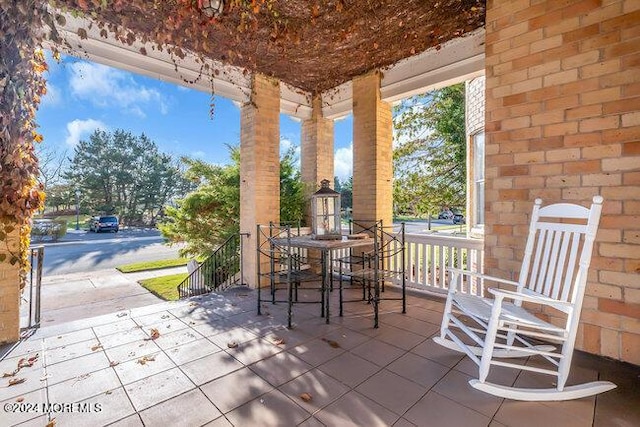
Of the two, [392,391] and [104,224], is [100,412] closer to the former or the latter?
[392,391]

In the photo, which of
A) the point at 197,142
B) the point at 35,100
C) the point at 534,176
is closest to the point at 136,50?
the point at 35,100

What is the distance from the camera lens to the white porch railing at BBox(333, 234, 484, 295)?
3.72 m

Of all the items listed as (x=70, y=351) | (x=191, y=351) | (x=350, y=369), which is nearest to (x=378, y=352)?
(x=350, y=369)

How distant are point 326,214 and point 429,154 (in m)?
5.63

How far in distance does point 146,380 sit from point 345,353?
1.49 metres

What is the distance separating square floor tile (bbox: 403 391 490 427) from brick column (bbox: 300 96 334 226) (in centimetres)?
412

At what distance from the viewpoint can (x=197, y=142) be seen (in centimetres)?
A: 2959

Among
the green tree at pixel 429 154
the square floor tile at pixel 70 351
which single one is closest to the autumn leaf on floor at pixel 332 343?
the square floor tile at pixel 70 351

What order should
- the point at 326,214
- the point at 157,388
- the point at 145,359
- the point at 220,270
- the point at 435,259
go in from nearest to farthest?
1. the point at 157,388
2. the point at 145,359
3. the point at 326,214
4. the point at 435,259
5. the point at 220,270

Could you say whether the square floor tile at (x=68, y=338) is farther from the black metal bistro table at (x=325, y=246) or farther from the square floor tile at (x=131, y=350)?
the black metal bistro table at (x=325, y=246)

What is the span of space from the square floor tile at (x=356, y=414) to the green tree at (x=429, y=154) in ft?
22.4

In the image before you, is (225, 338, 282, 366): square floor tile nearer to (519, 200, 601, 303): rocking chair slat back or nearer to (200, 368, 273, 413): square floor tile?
(200, 368, 273, 413): square floor tile

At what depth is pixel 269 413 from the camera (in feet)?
5.57

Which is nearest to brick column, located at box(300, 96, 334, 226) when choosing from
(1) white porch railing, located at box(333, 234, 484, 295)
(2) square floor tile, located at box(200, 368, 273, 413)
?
(1) white porch railing, located at box(333, 234, 484, 295)
